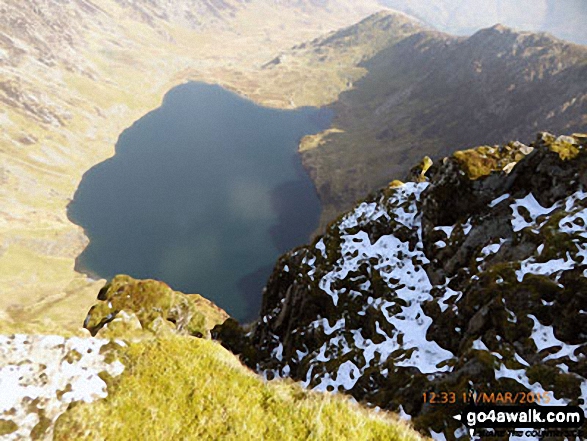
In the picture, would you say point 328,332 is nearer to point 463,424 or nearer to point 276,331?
point 276,331

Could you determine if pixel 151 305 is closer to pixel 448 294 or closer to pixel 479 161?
pixel 448 294

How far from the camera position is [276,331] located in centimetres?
4491

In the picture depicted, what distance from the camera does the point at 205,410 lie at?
659 cm

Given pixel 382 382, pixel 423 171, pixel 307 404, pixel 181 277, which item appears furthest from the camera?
pixel 181 277

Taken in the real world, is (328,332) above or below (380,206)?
below

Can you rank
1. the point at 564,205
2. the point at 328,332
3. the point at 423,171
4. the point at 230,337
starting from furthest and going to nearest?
the point at 423,171 → the point at 230,337 → the point at 328,332 → the point at 564,205

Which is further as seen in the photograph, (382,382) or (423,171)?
(423,171)

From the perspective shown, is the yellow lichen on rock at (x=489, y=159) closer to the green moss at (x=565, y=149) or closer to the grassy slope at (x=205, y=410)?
the green moss at (x=565, y=149)

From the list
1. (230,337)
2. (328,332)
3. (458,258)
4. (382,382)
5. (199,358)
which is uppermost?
(199,358)

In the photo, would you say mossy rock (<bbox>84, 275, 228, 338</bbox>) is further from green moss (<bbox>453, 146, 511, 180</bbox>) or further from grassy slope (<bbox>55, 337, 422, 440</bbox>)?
green moss (<bbox>453, 146, 511, 180</bbox>)

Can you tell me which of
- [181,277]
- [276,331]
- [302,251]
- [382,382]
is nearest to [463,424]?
[382,382]

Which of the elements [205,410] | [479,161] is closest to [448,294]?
[479,161]

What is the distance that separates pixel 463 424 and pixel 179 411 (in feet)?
55.4

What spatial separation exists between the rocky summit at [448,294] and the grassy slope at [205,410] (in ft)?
46.0
